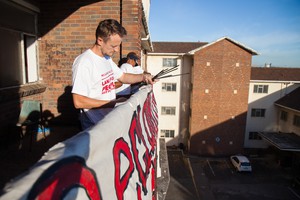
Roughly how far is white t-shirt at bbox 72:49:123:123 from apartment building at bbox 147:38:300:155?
19.0 metres

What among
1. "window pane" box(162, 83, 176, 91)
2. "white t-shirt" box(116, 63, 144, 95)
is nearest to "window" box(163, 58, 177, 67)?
"window pane" box(162, 83, 176, 91)

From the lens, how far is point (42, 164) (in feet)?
2.57

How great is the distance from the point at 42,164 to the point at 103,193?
42cm

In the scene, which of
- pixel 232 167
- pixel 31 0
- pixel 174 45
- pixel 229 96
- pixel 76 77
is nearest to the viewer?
pixel 76 77

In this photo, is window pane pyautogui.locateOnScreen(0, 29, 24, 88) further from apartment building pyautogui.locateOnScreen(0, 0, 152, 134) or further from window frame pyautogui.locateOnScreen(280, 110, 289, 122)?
window frame pyautogui.locateOnScreen(280, 110, 289, 122)

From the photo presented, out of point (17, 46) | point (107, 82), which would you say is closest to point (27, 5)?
point (17, 46)

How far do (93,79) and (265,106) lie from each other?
24.6 m

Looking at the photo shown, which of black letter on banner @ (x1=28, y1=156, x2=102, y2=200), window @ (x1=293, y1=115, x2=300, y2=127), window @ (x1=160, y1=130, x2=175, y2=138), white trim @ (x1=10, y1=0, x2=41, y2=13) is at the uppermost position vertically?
white trim @ (x1=10, y1=0, x2=41, y2=13)

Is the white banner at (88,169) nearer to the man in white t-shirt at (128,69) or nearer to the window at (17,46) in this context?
the man in white t-shirt at (128,69)

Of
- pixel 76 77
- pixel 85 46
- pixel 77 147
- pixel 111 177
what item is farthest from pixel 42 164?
pixel 85 46

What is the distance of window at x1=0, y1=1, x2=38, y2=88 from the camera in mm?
4092

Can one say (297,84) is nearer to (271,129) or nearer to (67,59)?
(271,129)

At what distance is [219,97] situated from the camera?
21.2 m

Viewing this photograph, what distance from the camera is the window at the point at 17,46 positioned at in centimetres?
409
